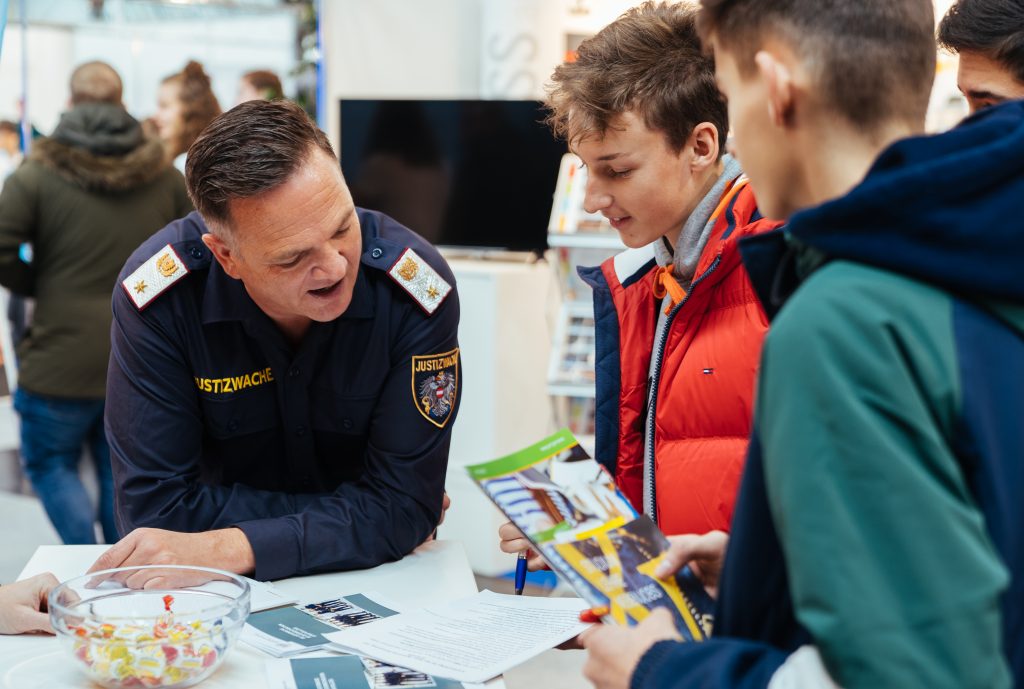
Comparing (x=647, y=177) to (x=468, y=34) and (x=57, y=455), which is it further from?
(x=468, y=34)

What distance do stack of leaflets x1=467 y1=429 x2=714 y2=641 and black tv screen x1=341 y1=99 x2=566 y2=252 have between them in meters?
3.14

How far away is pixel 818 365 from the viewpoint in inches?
28.9

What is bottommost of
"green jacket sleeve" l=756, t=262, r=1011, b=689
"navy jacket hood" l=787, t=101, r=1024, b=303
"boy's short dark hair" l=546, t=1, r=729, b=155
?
"green jacket sleeve" l=756, t=262, r=1011, b=689

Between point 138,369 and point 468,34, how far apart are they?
3664 mm

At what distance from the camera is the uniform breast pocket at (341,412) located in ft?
6.15

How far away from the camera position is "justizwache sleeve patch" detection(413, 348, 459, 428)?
1.86 metres

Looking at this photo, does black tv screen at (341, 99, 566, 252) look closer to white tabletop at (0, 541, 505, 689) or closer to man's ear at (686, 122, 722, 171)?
man's ear at (686, 122, 722, 171)

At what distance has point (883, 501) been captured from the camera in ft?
2.35

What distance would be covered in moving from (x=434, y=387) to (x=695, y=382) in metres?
0.51

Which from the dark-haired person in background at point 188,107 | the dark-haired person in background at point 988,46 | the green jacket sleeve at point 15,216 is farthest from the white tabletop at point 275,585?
the dark-haired person in background at point 188,107

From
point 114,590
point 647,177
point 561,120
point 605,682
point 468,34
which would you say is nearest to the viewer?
point 605,682

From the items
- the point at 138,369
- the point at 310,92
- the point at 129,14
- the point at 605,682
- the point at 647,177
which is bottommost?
the point at 605,682

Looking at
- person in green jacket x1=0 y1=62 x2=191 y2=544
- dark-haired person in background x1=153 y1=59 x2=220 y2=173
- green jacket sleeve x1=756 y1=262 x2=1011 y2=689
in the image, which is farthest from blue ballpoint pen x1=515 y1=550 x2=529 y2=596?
dark-haired person in background x1=153 y1=59 x2=220 y2=173

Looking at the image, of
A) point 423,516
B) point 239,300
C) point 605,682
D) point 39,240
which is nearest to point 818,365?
point 605,682
